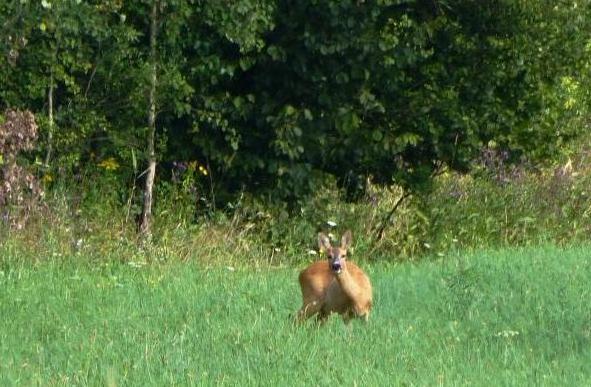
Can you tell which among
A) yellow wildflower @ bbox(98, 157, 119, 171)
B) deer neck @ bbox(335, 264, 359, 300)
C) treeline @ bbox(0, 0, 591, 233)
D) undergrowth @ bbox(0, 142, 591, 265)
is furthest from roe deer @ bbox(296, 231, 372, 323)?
yellow wildflower @ bbox(98, 157, 119, 171)

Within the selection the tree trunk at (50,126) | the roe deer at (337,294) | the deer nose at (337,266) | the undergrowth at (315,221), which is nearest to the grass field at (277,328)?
the roe deer at (337,294)

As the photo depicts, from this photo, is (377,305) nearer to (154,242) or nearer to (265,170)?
(154,242)

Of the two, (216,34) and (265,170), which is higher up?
(216,34)

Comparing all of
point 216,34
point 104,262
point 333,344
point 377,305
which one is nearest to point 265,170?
point 216,34

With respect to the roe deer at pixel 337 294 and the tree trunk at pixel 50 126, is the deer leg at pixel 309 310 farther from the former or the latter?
the tree trunk at pixel 50 126

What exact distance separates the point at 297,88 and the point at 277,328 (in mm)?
7266

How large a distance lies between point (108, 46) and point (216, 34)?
4.18ft

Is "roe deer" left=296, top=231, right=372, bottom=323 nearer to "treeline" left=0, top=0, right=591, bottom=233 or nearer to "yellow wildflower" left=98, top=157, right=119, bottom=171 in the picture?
"treeline" left=0, top=0, right=591, bottom=233

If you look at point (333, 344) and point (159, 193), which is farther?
point (159, 193)

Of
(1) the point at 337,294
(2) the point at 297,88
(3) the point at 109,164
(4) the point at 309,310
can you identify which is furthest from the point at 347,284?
(2) the point at 297,88

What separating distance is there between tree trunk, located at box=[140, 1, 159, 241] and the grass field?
6.41ft

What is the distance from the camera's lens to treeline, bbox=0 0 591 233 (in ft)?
51.4

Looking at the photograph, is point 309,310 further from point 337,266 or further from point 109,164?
point 109,164

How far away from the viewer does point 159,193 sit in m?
17.0
